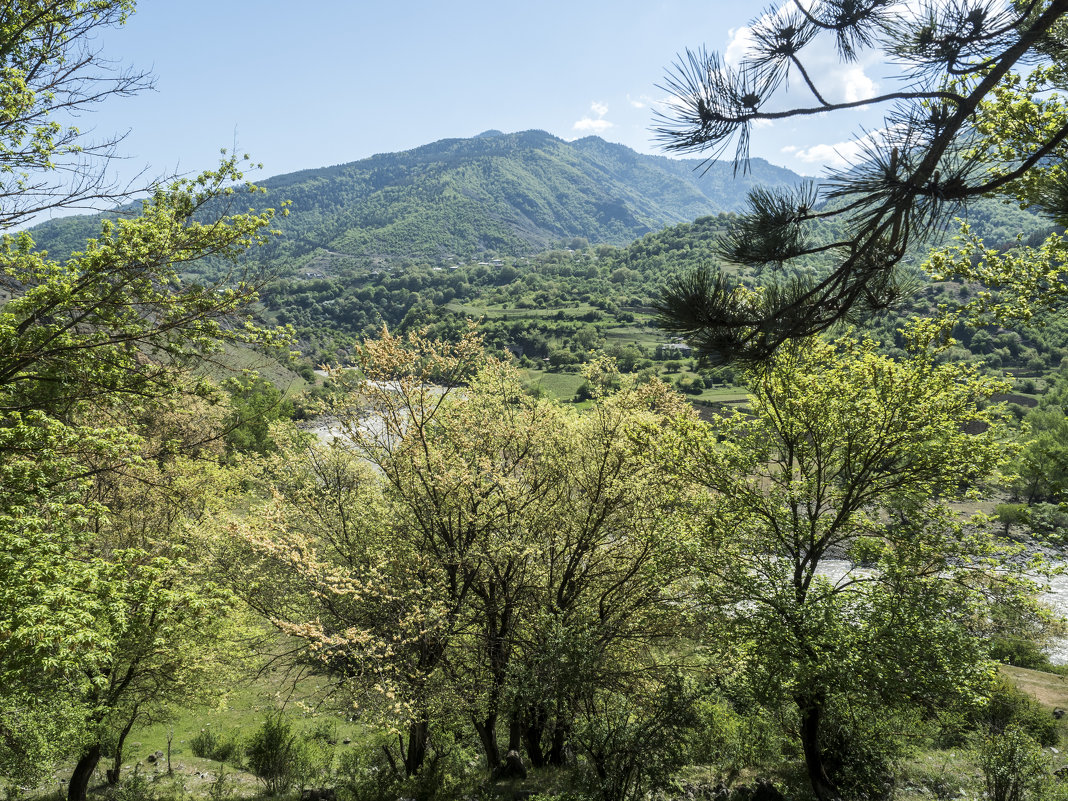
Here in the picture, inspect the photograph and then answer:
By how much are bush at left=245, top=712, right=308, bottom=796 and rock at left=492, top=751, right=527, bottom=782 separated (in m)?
7.20

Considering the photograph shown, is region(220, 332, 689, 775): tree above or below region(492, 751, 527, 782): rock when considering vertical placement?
above

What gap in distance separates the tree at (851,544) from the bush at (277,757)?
13.3 m

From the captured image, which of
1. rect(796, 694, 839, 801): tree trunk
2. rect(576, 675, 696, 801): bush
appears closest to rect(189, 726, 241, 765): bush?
rect(576, 675, 696, 801): bush

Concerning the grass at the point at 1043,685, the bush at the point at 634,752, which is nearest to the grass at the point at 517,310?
the grass at the point at 1043,685

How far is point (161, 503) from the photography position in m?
18.4

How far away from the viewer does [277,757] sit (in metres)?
17.0

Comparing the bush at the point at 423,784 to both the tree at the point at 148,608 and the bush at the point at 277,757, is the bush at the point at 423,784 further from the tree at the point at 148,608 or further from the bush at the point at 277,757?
the bush at the point at 277,757

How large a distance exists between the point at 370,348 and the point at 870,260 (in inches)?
350

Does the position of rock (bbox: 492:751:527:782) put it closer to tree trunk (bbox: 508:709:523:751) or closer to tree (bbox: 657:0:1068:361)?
tree trunk (bbox: 508:709:523:751)

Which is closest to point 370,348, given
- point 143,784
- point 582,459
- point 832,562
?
point 582,459

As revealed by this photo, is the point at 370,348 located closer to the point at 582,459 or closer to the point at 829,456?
the point at 582,459

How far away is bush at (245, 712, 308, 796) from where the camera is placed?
16344 millimetres

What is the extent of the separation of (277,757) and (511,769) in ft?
30.1

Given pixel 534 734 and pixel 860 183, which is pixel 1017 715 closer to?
pixel 534 734
